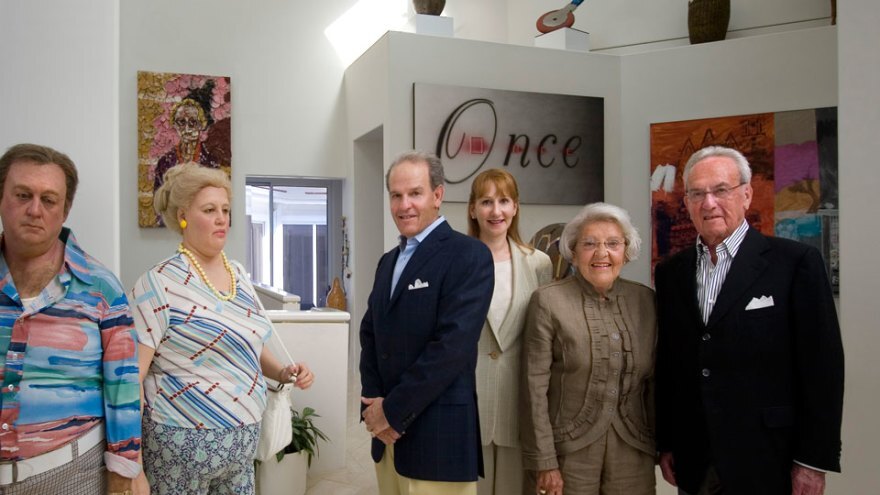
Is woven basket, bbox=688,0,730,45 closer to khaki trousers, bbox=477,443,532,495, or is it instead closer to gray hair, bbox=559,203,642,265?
gray hair, bbox=559,203,642,265

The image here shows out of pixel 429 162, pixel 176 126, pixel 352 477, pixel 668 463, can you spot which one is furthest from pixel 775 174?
pixel 176 126

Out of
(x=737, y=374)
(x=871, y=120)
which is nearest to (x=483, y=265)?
(x=737, y=374)

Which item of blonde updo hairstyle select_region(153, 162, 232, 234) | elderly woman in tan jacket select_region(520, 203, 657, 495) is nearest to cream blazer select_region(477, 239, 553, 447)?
elderly woman in tan jacket select_region(520, 203, 657, 495)

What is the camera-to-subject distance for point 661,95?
7.68 metres

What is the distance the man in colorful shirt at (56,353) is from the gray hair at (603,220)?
4.94 ft

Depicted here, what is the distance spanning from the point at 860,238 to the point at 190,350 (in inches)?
114

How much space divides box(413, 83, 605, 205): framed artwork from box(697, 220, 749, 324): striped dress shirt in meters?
4.75

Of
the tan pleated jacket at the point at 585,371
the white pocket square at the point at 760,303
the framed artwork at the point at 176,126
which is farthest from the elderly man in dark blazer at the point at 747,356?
the framed artwork at the point at 176,126

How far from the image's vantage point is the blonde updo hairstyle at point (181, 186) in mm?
2229

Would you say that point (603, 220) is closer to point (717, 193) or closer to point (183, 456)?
point (717, 193)

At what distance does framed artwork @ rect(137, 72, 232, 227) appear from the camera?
799 centimetres

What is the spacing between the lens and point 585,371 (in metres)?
2.34

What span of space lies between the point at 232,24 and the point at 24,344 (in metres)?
7.50

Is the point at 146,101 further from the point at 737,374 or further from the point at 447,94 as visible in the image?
the point at 737,374
